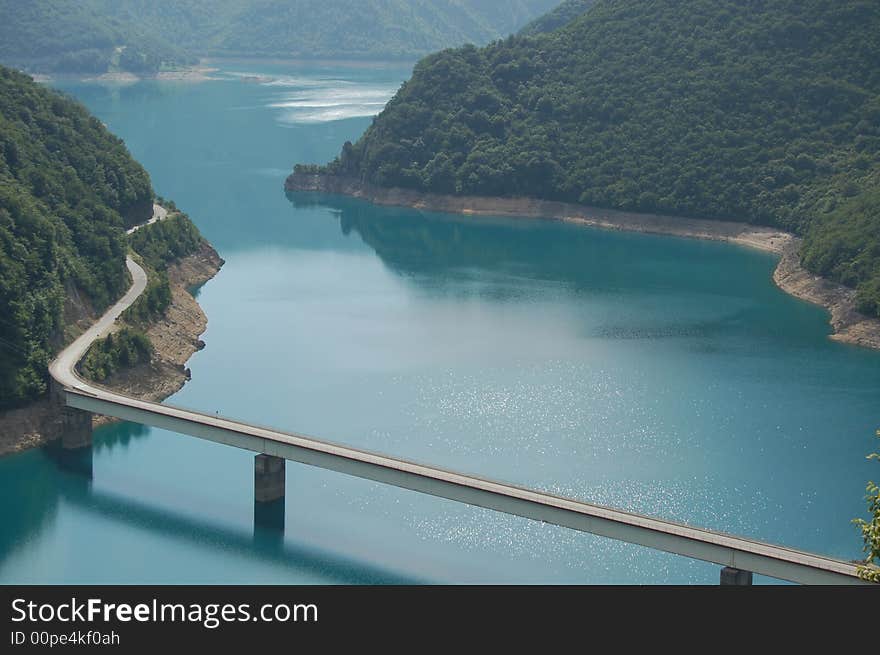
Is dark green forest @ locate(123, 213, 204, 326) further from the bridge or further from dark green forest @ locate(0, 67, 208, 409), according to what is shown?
the bridge

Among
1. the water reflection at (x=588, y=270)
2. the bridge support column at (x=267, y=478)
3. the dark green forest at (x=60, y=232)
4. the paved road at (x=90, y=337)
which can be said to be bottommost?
the water reflection at (x=588, y=270)

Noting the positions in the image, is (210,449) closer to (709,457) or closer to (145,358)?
(145,358)

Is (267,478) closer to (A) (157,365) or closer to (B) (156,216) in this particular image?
(A) (157,365)

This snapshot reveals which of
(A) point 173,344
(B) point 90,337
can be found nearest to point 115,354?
(B) point 90,337

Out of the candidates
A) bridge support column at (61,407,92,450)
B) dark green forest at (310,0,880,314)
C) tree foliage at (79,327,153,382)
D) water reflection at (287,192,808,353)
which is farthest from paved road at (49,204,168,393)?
dark green forest at (310,0,880,314)

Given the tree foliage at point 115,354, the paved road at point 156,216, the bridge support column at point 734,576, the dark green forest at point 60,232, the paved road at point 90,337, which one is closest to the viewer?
the bridge support column at point 734,576

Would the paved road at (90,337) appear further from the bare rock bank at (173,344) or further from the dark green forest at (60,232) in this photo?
the bare rock bank at (173,344)

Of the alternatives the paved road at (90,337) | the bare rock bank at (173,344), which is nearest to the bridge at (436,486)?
the paved road at (90,337)

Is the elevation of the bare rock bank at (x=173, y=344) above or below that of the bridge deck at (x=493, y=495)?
below
